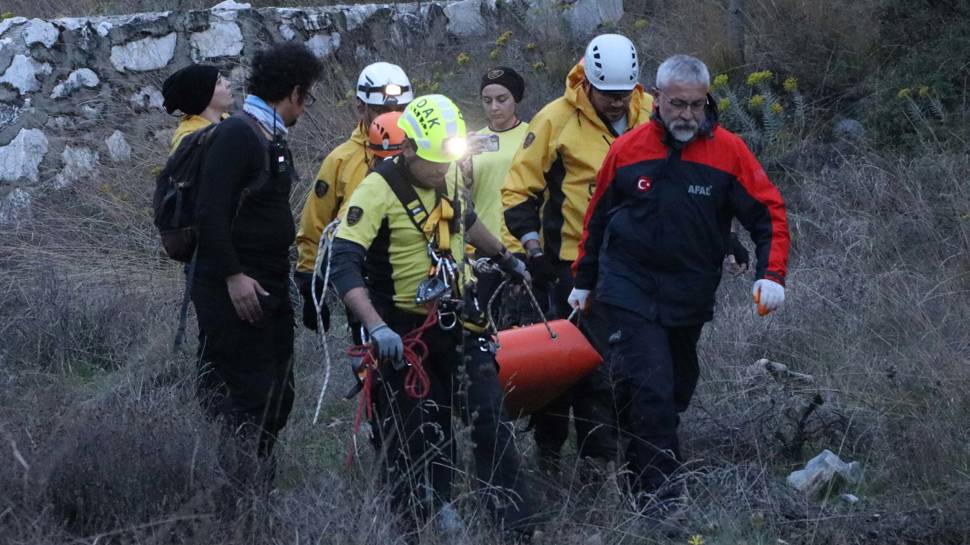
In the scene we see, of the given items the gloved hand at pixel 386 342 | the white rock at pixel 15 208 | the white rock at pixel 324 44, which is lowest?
the white rock at pixel 15 208

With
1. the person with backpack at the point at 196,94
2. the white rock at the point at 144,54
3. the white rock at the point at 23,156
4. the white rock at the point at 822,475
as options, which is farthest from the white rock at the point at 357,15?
the white rock at the point at 822,475

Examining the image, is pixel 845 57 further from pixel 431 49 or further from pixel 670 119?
pixel 670 119

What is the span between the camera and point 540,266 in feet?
20.7

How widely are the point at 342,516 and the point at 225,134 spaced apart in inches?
61.3

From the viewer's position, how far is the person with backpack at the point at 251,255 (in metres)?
5.08

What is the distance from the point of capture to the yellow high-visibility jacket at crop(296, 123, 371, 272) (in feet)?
19.7

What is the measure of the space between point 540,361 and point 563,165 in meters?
1.06

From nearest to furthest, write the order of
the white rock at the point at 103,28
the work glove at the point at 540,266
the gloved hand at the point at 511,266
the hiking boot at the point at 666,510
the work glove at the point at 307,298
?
the hiking boot at the point at 666,510 < the gloved hand at the point at 511,266 < the work glove at the point at 307,298 < the work glove at the point at 540,266 < the white rock at the point at 103,28

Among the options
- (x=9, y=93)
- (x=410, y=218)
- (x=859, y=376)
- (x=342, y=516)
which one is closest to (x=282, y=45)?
(x=410, y=218)

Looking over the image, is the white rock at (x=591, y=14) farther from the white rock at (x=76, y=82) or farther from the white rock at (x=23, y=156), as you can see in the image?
the white rock at (x=23, y=156)

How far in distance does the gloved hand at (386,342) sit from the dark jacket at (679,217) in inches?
46.8

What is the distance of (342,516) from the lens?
14.5 ft

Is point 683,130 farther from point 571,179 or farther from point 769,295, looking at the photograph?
point 571,179

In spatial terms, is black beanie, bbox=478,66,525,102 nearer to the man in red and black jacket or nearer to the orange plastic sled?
the man in red and black jacket
